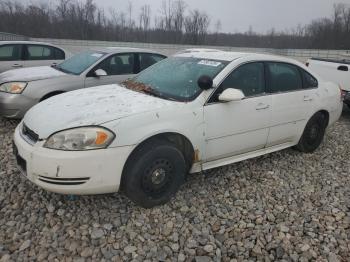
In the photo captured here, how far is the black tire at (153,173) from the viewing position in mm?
3033

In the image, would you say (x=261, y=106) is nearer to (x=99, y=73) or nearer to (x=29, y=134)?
(x=29, y=134)

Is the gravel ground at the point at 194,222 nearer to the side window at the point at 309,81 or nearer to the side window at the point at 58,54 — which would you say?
the side window at the point at 309,81

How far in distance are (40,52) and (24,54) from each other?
15.5 inches

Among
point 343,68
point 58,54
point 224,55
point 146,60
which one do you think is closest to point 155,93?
point 224,55

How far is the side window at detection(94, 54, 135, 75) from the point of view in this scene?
626cm

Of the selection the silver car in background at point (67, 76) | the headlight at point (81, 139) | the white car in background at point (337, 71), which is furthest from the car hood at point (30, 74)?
the white car in background at point (337, 71)

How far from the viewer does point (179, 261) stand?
2682 mm

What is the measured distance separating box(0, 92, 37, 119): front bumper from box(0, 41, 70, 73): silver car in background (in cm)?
320

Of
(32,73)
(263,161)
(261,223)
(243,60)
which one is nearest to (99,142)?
(261,223)

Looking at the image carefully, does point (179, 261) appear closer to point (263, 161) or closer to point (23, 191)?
point (23, 191)

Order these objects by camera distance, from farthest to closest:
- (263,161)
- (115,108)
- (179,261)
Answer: (263,161) < (115,108) < (179,261)

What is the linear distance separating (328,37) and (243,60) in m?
54.5

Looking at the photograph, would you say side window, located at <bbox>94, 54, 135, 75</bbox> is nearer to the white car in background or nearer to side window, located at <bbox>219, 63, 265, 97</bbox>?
side window, located at <bbox>219, 63, 265, 97</bbox>

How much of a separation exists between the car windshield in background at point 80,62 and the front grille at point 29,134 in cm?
292
